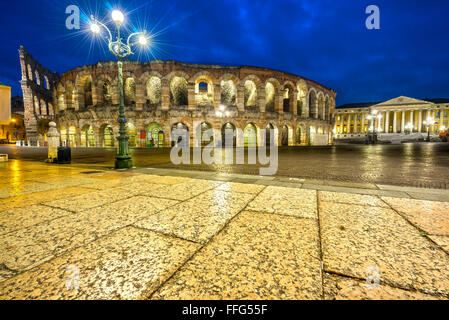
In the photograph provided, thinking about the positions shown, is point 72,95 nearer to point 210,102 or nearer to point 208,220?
point 210,102

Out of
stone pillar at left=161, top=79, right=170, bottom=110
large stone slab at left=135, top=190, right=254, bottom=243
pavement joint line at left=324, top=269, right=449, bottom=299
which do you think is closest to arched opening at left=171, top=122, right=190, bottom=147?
stone pillar at left=161, top=79, right=170, bottom=110

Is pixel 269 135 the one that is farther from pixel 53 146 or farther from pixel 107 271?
pixel 107 271

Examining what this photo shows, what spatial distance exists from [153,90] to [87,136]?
9988 millimetres

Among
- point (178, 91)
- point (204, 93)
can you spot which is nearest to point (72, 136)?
point (178, 91)

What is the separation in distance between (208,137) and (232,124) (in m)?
3.33

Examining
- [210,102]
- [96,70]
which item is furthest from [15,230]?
[96,70]

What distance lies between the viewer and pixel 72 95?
2397 centimetres

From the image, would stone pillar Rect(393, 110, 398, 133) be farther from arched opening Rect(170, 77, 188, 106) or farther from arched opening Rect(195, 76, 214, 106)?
arched opening Rect(170, 77, 188, 106)

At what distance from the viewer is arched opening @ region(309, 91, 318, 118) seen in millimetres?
27031

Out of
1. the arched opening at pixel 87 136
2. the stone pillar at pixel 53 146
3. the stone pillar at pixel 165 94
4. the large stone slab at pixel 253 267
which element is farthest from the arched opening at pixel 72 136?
the large stone slab at pixel 253 267

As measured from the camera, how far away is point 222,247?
169cm

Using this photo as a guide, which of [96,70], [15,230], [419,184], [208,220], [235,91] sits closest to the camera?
[15,230]

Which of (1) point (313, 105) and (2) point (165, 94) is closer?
(2) point (165, 94)
